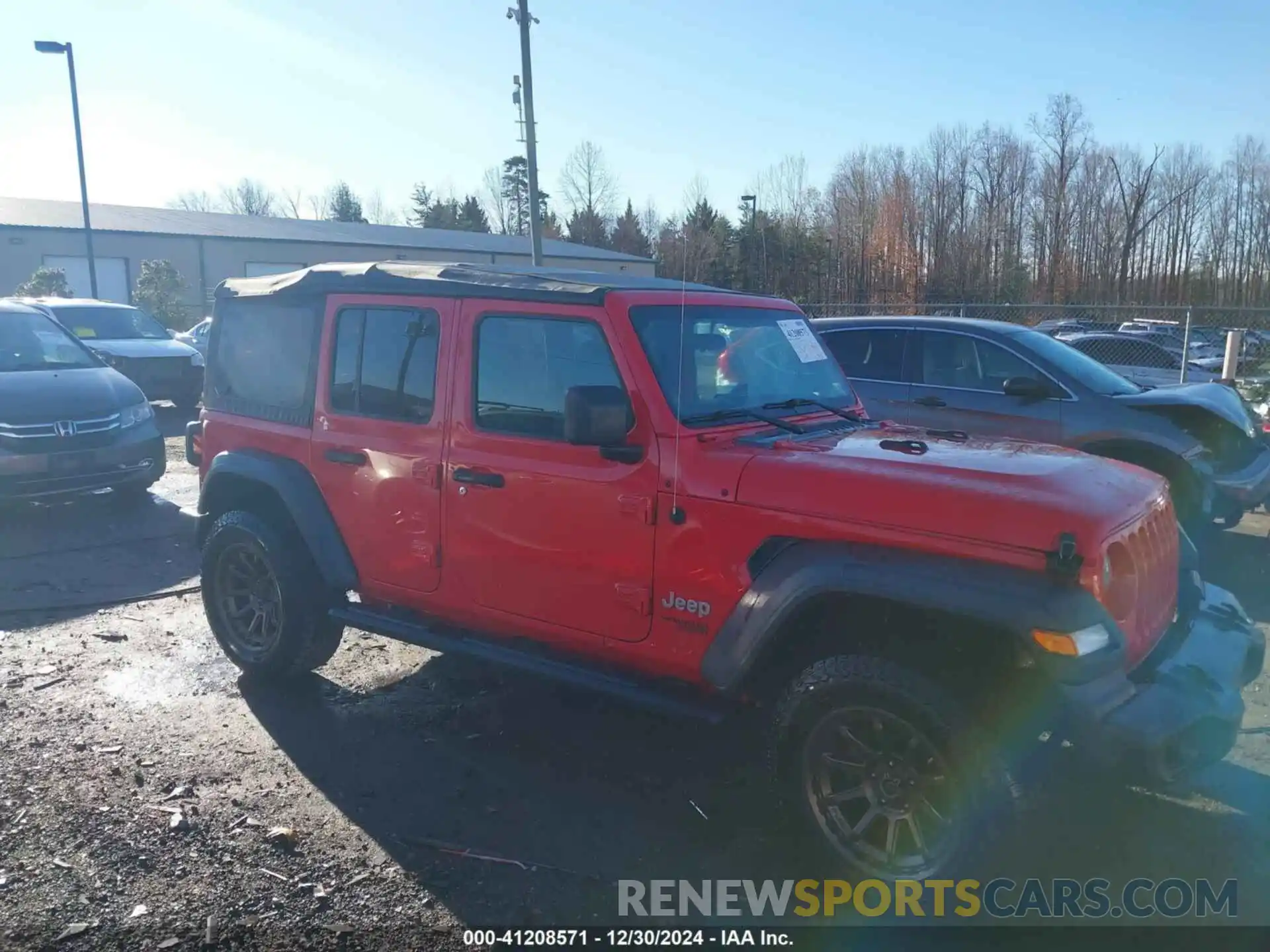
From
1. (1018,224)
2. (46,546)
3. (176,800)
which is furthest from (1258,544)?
(1018,224)

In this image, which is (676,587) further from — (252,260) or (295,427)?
(252,260)

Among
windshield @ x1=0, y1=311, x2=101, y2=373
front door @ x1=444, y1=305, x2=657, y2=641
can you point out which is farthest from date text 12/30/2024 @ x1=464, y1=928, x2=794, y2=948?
windshield @ x1=0, y1=311, x2=101, y2=373

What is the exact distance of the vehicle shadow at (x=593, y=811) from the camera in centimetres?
342

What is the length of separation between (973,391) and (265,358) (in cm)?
549

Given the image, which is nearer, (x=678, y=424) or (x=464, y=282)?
(x=678, y=424)

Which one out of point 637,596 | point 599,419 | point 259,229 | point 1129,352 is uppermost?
point 259,229

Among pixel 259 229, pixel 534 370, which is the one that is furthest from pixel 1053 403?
pixel 259 229

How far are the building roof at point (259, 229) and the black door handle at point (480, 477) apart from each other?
3231 centimetres

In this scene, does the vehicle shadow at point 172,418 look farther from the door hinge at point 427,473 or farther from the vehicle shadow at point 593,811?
the door hinge at point 427,473

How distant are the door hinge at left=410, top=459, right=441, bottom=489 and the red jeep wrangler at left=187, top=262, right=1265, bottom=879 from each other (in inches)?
0.5

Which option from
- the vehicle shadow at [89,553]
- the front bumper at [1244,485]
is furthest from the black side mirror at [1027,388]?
the vehicle shadow at [89,553]

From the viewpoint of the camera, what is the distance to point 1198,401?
300 inches

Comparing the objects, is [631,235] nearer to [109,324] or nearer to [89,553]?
[109,324]

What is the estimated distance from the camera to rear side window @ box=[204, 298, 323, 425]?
4875 mm
